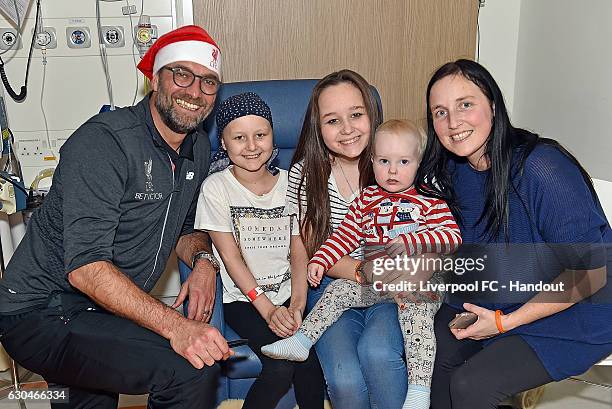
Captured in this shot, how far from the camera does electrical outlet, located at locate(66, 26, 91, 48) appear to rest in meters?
2.70

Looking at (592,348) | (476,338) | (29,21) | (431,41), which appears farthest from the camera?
(431,41)

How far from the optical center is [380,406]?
1.74 m

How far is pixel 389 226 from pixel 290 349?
0.47 meters

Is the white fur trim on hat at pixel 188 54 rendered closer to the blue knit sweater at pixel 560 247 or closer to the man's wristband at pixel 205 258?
the man's wristband at pixel 205 258

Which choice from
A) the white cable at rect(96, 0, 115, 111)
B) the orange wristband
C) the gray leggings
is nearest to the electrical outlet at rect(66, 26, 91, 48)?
the white cable at rect(96, 0, 115, 111)

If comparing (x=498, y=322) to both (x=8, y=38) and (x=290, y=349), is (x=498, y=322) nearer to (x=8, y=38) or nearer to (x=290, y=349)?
Result: (x=290, y=349)

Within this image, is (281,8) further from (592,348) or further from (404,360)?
(592,348)

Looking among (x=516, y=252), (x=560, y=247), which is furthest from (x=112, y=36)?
(x=560, y=247)

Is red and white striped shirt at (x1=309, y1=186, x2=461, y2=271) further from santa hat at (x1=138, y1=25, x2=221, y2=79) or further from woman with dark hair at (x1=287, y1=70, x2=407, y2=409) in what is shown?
santa hat at (x1=138, y1=25, x2=221, y2=79)

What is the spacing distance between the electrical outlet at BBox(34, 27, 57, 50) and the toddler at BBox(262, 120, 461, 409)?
1545 millimetres

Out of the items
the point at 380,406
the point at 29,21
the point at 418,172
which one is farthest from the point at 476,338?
the point at 29,21

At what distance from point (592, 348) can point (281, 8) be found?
1.87 m

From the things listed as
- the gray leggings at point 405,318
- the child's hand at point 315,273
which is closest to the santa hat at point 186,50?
the child's hand at point 315,273

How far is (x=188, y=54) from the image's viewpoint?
1890mm
